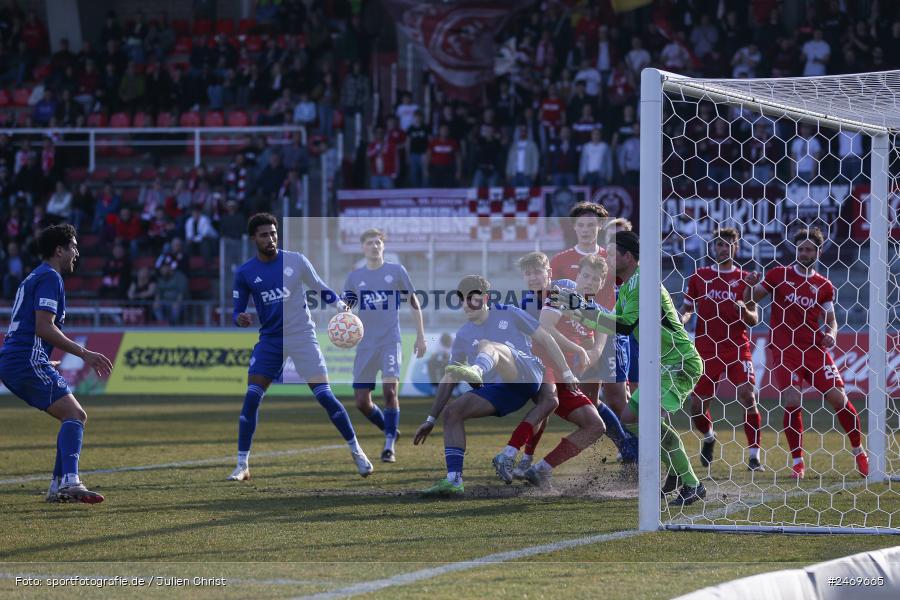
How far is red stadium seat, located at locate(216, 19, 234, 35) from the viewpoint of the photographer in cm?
2912

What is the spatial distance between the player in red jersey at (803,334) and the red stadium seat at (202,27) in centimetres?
2173

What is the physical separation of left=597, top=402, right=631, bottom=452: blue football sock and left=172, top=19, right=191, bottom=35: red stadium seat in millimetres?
22582

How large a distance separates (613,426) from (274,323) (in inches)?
117

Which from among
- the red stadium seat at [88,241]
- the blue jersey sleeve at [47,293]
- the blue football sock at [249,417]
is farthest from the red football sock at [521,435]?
the red stadium seat at [88,241]

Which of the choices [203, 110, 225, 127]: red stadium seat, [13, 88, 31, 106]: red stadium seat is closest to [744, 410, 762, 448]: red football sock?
[203, 110, 225, 127]: red stadium seat

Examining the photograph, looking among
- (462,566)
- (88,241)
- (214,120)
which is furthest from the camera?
(214,120)

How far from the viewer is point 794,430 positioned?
32.7 ft

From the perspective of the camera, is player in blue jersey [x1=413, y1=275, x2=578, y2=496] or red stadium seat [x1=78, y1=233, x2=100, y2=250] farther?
red stadium seat [x1=78, y1=233, x2=100, y2=250]

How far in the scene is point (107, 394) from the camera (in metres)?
20.5

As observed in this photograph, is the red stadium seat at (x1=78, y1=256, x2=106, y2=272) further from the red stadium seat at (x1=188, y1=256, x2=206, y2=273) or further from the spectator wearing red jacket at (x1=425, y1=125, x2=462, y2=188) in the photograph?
the spectator wearing red jacket at (x1=425, y1=125, x2=462, y2=188)

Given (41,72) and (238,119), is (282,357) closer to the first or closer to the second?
(238,119)

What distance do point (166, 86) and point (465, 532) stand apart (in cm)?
2223

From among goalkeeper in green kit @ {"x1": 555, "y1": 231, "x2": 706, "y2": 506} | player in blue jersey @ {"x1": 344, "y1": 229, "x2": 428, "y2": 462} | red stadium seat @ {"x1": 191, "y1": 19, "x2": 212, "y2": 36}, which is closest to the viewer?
goalkeeper in green kit @ {"x1": 555, "y1": 231, "x2": 706, "y2": 506}

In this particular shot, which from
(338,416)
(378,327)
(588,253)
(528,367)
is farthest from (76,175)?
(528,367)
